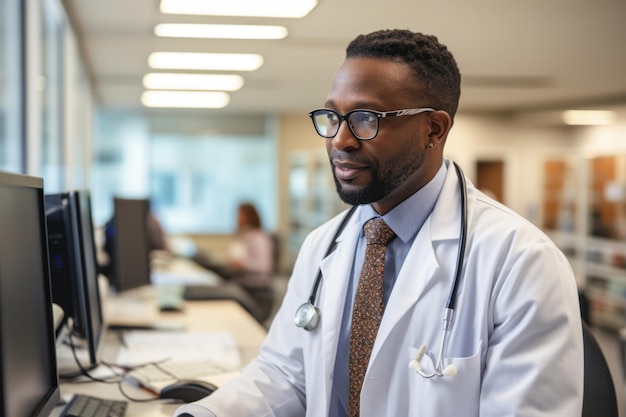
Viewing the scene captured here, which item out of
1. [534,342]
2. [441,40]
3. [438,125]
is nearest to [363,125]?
[438,125]

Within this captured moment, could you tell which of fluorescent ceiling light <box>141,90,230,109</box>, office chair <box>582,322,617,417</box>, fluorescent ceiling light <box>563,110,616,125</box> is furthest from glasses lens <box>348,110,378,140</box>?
fluorescent ceiling light <box>563,110,616,125</box>

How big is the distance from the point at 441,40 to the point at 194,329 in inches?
104

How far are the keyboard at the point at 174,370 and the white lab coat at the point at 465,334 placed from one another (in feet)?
1.13

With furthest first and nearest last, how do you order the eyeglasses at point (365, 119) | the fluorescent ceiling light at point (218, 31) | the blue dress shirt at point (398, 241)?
the fluorescent ceiling light at point (218, 31), the blue dress shirt at point (398, 241), the eyeglasses at point (365, 119)

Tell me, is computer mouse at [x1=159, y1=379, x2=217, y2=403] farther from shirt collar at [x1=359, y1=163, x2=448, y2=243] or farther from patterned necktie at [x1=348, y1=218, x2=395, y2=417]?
shirt collar at [x1=359, y1=163, x2=448, y2=243]

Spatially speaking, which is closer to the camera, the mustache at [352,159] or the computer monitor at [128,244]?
the mustache at [352,159]

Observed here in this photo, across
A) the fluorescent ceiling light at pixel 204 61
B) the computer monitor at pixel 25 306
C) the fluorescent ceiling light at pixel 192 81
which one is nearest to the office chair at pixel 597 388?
the computer monitor at pixel 25 306

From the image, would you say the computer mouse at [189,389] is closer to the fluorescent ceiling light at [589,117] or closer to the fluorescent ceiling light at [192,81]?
the fluorescent ceiling light at [192,81]

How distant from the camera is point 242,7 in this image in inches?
133

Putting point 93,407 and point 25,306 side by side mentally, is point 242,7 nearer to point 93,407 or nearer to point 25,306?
point 93,407

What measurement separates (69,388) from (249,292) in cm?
330

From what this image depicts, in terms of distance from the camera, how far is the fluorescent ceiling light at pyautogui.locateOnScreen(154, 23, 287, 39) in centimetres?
386

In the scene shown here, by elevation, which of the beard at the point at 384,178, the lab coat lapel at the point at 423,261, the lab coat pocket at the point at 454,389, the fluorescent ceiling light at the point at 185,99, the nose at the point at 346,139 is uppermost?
the fluorescent ceiling light at the point at 185,99

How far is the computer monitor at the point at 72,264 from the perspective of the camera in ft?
4.99
